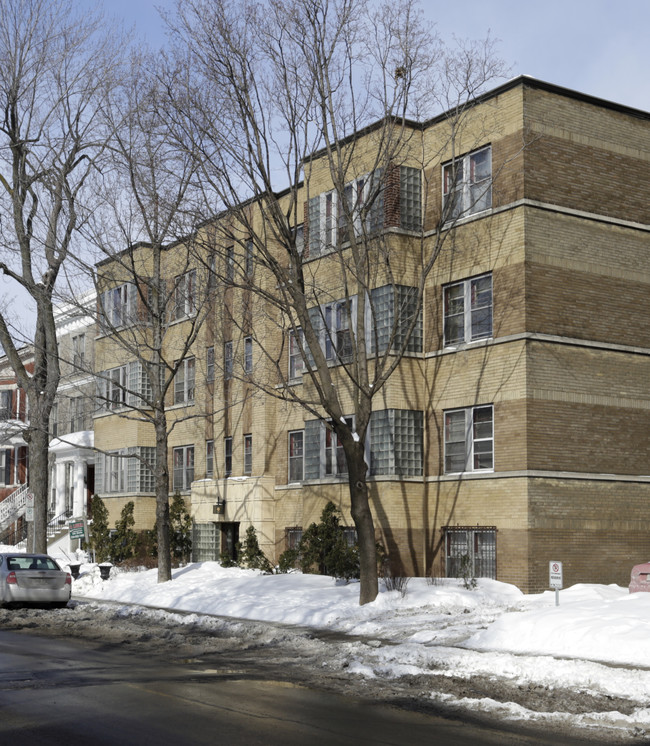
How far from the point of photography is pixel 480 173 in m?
25.5

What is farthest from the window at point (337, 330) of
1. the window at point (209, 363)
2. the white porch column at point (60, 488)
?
the white porch column at point (60, 488)

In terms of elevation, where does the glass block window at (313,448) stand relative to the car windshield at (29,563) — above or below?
above

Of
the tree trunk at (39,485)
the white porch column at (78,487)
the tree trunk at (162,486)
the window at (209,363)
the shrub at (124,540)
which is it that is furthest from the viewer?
the white porch column at (78,487)

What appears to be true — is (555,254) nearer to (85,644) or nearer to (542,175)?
(542,175)

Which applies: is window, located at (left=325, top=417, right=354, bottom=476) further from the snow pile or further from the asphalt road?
the asphalt road

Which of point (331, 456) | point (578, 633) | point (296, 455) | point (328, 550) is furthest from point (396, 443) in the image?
point (578, 633)

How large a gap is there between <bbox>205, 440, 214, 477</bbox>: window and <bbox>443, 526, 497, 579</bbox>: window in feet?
42.3

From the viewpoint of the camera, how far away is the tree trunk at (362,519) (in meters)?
19.9

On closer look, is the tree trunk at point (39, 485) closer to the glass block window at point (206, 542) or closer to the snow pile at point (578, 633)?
the glass block window at point (206, 542)

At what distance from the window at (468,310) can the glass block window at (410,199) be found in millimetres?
2075

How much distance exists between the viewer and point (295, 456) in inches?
1226

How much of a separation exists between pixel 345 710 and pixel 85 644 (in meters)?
7.74

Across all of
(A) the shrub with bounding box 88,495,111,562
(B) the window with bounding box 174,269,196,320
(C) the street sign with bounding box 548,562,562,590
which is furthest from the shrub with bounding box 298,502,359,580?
(A) the shrub with bounding box 88,495,111,562

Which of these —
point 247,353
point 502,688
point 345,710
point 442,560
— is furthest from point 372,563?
point 247,353
